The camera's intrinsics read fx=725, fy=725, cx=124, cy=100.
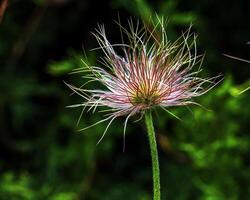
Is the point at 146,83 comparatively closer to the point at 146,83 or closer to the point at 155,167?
the point at 146,83

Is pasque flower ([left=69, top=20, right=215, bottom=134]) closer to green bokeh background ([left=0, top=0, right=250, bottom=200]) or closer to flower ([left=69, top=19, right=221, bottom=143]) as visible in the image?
flower ([left=69, top=19, right=221, bottom=143])

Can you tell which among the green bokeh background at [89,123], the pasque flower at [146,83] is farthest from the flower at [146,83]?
the green bokeh background at [89,123]

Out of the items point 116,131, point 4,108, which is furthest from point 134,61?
point 4,108

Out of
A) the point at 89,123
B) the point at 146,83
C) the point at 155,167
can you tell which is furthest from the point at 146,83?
the point at 89,123

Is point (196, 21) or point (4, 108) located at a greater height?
point (196, 21)

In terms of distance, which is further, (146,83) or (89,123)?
(89,123)

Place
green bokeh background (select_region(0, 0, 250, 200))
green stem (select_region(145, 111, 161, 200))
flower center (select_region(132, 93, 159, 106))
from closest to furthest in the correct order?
green stem (select_region(145, 111, 161, 200)), flower center (select_region(132, 93, 159, 106)), green bokeh background (select_region(0, 0, 250, 200))

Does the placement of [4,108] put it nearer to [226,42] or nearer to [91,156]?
[91,156]

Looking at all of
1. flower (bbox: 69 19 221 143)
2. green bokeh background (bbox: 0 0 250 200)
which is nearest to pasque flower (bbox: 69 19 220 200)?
flower (bbox: 69 19 221 143)
